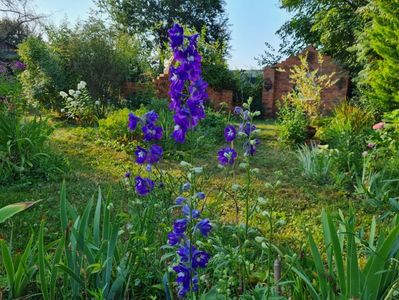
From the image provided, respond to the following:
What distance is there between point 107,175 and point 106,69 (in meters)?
4.96

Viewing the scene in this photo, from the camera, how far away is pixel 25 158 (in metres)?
4.27

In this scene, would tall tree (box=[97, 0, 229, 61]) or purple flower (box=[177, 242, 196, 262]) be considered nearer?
purple flower (box=[177, 242, 196, 262])

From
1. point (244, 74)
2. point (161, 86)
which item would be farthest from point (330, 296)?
point (244, 74)

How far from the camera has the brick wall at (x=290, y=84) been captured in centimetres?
1139

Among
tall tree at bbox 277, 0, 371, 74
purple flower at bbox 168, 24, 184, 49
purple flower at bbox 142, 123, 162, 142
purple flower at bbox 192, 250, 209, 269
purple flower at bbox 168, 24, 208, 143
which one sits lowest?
purple flower at bbox 192, 250, 209, 269

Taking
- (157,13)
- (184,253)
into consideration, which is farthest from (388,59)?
(157,13)

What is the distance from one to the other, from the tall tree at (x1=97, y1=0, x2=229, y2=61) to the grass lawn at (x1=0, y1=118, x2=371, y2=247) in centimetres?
1523

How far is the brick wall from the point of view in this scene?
1139 centimetres

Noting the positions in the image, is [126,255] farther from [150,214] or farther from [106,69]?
[106,69]

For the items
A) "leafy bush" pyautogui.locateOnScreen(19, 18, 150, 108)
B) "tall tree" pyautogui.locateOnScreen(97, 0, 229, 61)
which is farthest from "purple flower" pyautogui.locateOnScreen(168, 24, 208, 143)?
"tall tree" pyautogui.locateOnScreen(97, 0, 229, 61)

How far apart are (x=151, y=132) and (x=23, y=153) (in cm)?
326

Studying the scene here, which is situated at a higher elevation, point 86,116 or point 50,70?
point 50,70

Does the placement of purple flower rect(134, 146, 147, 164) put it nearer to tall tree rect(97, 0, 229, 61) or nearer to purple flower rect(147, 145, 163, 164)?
purple flower rect(147, 145, 163, 164)

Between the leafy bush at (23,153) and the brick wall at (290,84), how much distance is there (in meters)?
8.70
